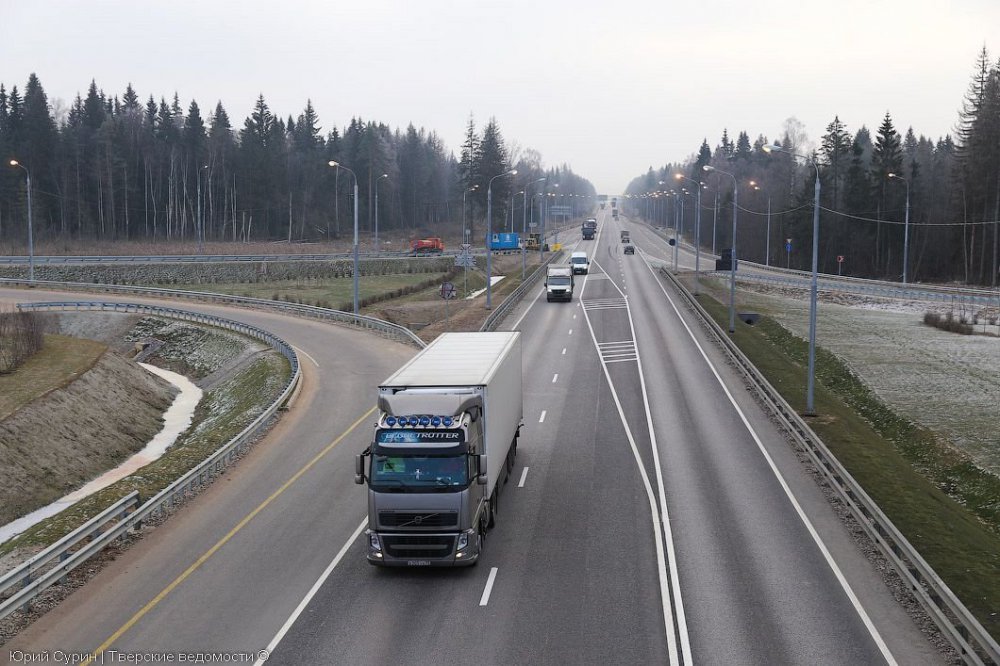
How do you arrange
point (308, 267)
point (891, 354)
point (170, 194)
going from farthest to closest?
point (170, 194) → point (308, 267) → point (891, 354)

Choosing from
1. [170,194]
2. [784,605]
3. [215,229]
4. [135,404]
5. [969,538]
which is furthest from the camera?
[215,229]

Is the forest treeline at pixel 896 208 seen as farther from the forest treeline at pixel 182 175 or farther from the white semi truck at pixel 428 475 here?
the white semi truck at pixel 428 475

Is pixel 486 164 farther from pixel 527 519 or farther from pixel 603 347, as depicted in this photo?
pixel 527 519

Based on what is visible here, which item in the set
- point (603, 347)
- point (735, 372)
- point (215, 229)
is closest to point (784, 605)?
point (735, 372)

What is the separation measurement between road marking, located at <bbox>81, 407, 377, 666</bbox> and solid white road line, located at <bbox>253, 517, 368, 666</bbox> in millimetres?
2787

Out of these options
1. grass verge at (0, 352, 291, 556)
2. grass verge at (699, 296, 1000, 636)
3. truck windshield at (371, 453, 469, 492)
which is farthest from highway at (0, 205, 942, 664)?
grass verge at (0, 352, 291, 556)

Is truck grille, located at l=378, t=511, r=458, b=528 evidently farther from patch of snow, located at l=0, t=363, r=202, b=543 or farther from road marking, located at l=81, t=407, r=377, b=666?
patch of snow, located at l=0, t=363, r=202, b=543

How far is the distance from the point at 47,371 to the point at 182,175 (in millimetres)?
97607

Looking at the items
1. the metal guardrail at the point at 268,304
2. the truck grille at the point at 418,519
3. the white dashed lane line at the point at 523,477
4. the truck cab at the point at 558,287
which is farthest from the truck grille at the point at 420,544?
the truck cab at the point at 558,287

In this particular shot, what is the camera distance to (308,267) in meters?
96.4

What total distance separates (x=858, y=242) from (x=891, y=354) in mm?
66417

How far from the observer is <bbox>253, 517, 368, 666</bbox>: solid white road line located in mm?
15086

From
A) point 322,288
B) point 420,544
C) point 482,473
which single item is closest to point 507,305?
point 322,288

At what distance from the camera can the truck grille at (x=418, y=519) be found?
17.5m
